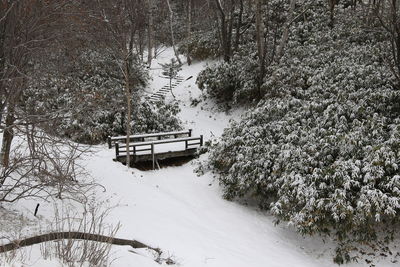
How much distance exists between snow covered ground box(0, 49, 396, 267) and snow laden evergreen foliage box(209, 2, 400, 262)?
2.41 ft

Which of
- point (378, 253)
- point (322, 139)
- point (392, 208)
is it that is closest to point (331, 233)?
point (378, 253)

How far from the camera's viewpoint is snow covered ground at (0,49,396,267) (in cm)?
752

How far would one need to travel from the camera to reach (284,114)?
13.2 m

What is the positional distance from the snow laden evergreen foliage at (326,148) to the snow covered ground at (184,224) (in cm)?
73

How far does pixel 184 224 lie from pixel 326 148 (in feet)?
15.5

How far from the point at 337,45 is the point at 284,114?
6.26 meters

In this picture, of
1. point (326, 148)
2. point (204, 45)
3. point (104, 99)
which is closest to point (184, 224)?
point (326, 148)

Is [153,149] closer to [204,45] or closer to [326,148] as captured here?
[326,148]

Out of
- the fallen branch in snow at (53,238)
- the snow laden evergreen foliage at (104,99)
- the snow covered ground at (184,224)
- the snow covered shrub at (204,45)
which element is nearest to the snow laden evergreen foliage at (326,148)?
the snow covered ground at (184,224)

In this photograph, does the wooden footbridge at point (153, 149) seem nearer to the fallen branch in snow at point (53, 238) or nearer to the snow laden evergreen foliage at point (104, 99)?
the snow laden evergreen foliage at point (104, 99)

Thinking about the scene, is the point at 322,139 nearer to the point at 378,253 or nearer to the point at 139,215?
the point at 378,253

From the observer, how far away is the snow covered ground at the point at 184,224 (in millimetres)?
7523

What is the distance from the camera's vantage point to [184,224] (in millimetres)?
9688

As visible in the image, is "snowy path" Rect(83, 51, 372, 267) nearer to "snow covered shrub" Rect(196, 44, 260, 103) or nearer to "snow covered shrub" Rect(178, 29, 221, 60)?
"snow covered shrub" Rect(196, 44, 260, 103)
